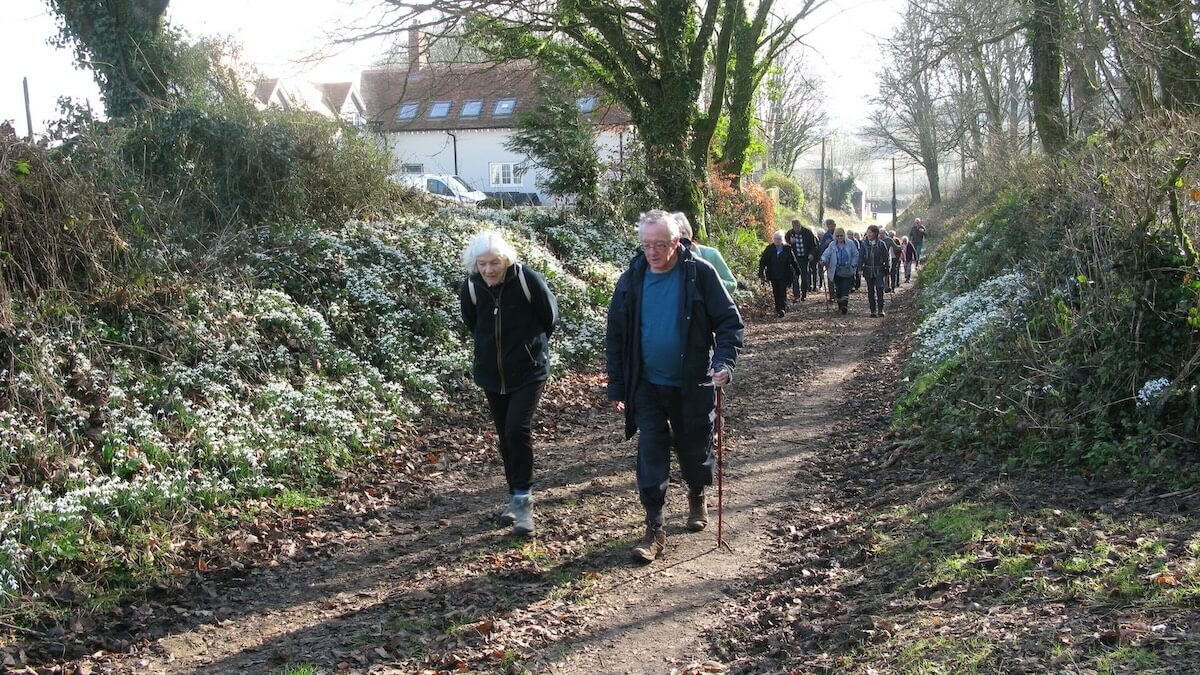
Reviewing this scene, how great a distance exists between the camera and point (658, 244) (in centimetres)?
578

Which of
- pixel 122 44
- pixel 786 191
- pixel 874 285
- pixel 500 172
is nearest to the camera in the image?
pixel 122 44

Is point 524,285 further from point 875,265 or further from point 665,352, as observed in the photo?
point 875,265

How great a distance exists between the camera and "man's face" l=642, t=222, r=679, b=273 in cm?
577

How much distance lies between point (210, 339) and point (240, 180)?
154 inches

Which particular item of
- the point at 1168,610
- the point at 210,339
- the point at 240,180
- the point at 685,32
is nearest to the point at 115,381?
the point at 210,339

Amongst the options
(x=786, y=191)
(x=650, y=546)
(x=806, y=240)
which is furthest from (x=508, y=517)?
(x=786, y=191)

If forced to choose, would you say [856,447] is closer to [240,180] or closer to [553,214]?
[240,180]

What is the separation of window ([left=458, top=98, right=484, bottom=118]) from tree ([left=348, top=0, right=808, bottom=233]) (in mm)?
25392

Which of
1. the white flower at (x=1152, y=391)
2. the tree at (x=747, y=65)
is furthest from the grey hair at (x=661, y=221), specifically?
the tree at (x=747, y=65)

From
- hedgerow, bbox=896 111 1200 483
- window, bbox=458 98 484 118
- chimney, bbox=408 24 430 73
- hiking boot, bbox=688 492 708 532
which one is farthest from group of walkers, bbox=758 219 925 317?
window, bbox=458 98 484 118

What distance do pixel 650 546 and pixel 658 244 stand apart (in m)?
1.92

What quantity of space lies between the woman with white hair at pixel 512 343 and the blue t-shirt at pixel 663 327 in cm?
74

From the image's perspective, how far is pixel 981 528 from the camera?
18.1 feet

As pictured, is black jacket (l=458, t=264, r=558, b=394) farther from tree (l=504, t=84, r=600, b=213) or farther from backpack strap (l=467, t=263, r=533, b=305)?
tree (l=504, t=84, r=600, b=213)
